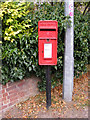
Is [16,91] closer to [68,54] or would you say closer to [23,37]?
[23,37]

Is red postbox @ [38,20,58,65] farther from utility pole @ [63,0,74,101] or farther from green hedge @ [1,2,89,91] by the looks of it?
utility pole @ [63,0,74,101]

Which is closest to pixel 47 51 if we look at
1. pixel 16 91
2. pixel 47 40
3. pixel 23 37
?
pixel 47 40

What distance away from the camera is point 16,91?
122 inches

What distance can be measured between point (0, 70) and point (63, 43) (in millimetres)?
1662

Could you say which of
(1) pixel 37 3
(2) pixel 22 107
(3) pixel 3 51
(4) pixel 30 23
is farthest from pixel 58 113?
(1) pixel 37 3

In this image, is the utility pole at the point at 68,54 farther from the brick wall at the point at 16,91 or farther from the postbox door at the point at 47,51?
the brick wall at the point at 16,91

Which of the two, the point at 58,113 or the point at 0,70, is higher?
the point at 0,70

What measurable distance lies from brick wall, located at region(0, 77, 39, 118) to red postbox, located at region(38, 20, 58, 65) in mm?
965

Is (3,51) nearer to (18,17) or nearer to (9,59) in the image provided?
(9,59)

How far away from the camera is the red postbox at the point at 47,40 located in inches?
99.0

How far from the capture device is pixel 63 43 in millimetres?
3285

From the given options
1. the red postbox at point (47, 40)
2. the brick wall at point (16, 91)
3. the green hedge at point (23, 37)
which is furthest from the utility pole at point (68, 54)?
the brick wall at point (16, 91)

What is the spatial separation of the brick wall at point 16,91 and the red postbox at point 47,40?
3.17ft

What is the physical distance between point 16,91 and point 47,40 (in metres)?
1.48
